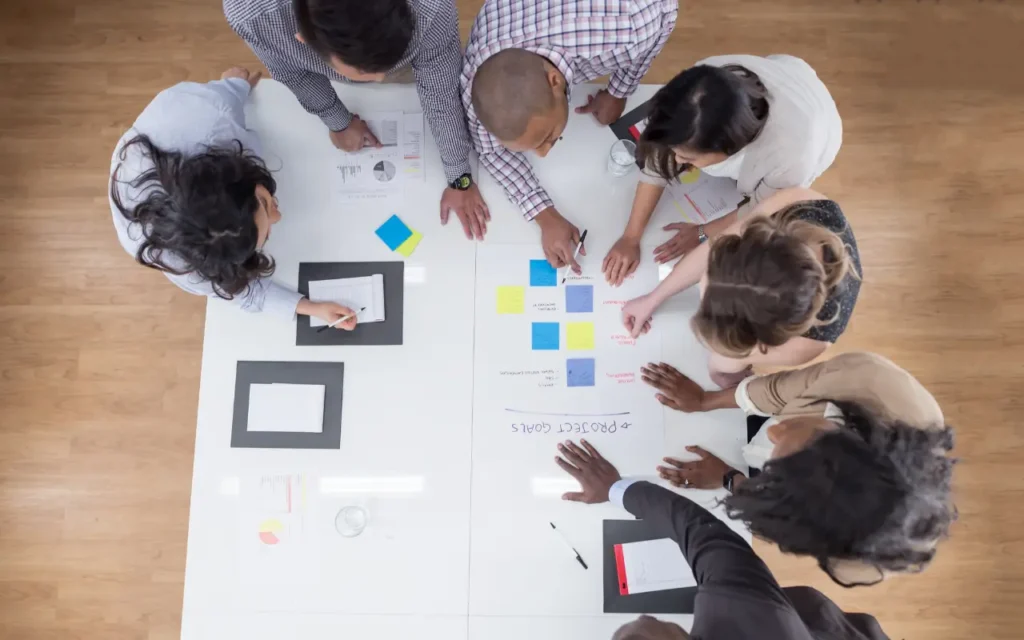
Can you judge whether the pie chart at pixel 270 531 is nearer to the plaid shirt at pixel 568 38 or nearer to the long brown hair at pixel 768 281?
the plaid shirt at pixel 568 38

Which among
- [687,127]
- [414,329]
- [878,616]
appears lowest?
[878,616]

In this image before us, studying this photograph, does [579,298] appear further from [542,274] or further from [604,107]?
[604,107]

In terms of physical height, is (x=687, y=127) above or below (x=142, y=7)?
below

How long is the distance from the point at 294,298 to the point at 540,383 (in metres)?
0.75

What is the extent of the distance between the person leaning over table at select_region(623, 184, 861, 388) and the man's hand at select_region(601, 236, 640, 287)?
321mm

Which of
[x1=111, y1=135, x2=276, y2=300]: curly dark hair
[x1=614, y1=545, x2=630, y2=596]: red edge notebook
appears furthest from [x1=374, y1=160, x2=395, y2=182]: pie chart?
[x1=614, y1=545, x2=630, y2=596]: red edge notebook

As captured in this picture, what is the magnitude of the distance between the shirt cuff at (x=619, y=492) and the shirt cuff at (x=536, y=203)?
0.80 meters

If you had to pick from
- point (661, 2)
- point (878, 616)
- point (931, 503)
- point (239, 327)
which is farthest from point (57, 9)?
point (878, 616)

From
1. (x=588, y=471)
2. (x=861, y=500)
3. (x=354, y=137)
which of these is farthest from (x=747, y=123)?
(x=354, y=137)

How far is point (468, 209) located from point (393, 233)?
9.3 inches

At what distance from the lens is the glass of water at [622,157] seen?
1886 mm

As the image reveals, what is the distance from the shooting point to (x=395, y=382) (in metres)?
1.85

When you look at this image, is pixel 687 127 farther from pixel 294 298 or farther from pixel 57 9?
pixel 57 9

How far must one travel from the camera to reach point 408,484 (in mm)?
1802
